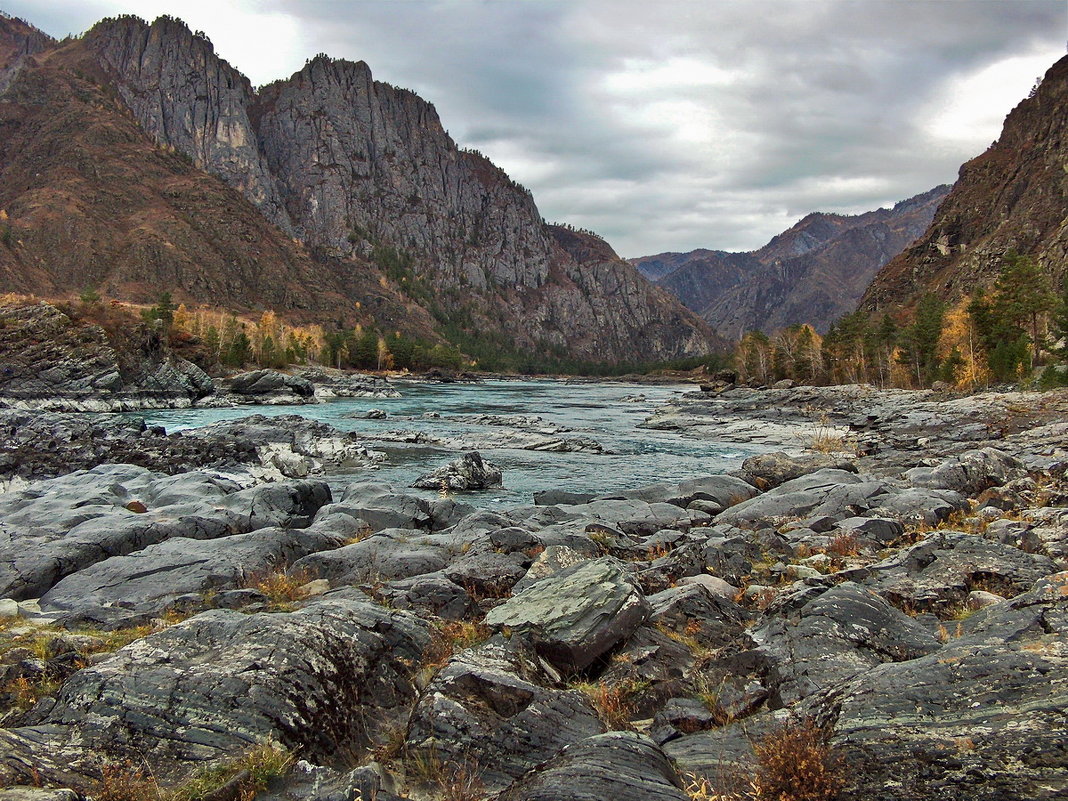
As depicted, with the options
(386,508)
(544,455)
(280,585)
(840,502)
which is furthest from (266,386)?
(840,502)

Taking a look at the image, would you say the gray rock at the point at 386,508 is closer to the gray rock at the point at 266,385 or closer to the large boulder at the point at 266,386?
the large boulder at the point at 266,386

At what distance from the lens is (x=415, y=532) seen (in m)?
16.2

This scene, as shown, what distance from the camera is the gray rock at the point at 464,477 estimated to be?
26.5 m

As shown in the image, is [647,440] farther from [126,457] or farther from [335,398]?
[335,398]

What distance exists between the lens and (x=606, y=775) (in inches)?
177

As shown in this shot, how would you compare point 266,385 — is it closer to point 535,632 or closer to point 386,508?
point 386,508

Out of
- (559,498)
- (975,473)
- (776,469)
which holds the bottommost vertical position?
(559,498)

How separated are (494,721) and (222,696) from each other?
2720 millimetres

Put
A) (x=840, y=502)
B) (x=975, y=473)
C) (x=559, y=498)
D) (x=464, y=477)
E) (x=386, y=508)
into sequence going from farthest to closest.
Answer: (x=464, y=477) < (x=559, y=498) < (x=386, y=508) < (x=975, y=473) < (x=840, y=502)

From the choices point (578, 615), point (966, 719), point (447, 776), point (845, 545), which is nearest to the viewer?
point (966, 719)

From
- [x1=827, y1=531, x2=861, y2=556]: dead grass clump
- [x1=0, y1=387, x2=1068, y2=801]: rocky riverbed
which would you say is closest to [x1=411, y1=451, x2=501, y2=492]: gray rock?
[x1=0, y1=387, x2=1068, y2=801]: rocky riverbed

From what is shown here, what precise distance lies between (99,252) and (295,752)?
9079 inches

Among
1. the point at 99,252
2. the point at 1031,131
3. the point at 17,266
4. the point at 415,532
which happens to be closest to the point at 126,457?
the point at 415,532

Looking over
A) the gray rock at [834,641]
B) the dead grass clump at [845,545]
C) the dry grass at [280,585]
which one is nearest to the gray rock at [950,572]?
the gray rock at [834,641]
